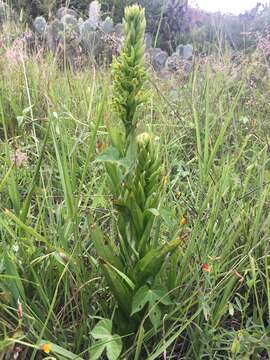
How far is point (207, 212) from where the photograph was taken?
5.18 feet

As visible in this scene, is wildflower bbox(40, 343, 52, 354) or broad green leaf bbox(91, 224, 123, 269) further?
broad green leaf bbox(91, 224, 123, 269)

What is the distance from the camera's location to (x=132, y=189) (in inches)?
46.4

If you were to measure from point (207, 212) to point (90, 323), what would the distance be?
52cm

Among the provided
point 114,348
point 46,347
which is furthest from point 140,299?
point 46,347

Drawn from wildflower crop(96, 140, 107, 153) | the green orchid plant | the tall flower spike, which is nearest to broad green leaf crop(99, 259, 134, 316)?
the green orchid plant

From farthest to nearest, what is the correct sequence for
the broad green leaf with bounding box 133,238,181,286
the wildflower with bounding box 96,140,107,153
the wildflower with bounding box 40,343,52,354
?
Result: 1. the wildflower with bounding box 96,140,107,153
2. the broad green leaf with bounding box 133,238,181,286
3. the wildflower with bounding box 40,343,52,354

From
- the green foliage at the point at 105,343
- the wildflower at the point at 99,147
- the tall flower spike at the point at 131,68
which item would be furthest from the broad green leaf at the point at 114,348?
the wildflower at the point at 99,147

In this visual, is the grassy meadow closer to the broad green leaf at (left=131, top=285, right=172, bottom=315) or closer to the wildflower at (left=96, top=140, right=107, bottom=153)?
the broad green leaf at (left=131, top=285, right=172, bottom=315)

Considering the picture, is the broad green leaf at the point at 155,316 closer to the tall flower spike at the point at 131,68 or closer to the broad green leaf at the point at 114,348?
the broad green leaf at the point at 114,348

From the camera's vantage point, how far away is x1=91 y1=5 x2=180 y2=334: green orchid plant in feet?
3.74

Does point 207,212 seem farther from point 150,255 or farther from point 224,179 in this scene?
point 150,255

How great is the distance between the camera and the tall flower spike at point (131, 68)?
3.71 feet

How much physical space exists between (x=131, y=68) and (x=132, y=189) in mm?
289

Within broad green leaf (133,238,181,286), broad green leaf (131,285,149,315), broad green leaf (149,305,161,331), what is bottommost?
broad green leaf (149,305,161,331)
